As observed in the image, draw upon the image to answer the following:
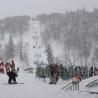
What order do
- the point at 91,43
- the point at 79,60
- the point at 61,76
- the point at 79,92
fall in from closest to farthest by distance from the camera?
the point at 79,92
the point at 61,76
the point at 79,60
the point at 91,43

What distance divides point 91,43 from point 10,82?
13849cm

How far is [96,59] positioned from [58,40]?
211 ft

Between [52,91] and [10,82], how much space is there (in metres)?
4.80

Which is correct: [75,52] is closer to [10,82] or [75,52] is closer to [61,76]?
[61,76]

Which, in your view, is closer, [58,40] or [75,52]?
[75,52]

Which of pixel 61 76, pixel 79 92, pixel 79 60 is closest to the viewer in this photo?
pixel 79 92

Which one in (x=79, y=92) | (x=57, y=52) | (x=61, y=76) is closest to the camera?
(x=79, y=92)

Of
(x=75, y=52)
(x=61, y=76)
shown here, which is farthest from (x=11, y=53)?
(x=61, y=76)

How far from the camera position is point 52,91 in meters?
21.4

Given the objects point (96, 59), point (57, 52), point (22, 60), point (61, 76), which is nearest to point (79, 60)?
point (96, 59)

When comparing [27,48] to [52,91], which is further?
[27,48]

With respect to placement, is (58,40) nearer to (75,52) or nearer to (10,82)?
(75,52)

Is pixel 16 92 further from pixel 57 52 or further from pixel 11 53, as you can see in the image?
pixel 57 52

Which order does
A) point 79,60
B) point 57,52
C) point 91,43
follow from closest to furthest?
point 79,60
point 91,43
point 57,52
